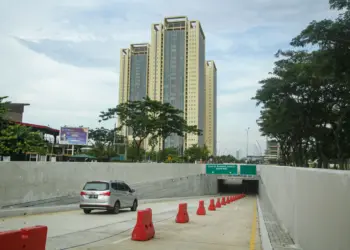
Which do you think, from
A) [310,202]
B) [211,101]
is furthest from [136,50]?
[310,202]

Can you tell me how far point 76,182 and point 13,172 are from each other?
233 inches

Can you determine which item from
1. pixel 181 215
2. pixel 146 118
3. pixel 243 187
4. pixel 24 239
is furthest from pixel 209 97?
pixel 24 239

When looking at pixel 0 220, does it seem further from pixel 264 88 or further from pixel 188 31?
pixel 188 31

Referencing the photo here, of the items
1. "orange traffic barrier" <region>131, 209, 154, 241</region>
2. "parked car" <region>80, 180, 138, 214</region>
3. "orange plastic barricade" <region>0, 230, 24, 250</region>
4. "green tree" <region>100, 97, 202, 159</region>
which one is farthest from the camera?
"green tree" <region>100, 97, 202, 159</region>

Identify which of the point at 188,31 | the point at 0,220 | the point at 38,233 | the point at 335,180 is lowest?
the point at 0,220

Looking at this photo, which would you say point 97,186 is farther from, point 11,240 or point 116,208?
point 11,240

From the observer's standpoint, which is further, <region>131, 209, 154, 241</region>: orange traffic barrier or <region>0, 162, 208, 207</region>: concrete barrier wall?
<region>0, 162, 208, 207</region>: concrete barrier wall

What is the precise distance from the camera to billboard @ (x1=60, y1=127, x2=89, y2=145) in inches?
2453

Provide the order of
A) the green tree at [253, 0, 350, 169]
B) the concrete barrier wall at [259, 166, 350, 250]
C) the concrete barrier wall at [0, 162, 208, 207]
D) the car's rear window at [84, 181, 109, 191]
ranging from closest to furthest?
the concrete barrier wall at [259, 166, 350, 250] < the car's rear window at [84, 181, 109, 191] < the concrete barrier wall at [0, 162, 208, 207] < the green tree at [253, 0, 350, 169]

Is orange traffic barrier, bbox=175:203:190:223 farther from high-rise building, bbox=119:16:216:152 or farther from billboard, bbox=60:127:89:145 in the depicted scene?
high-rise building, bbox=119:16:216:152

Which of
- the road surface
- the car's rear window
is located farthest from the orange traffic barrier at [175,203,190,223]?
the car's rear window

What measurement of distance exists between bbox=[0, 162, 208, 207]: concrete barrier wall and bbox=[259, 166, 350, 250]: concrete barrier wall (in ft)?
48.5

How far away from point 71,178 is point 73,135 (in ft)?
129

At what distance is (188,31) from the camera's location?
9144 centimetres
